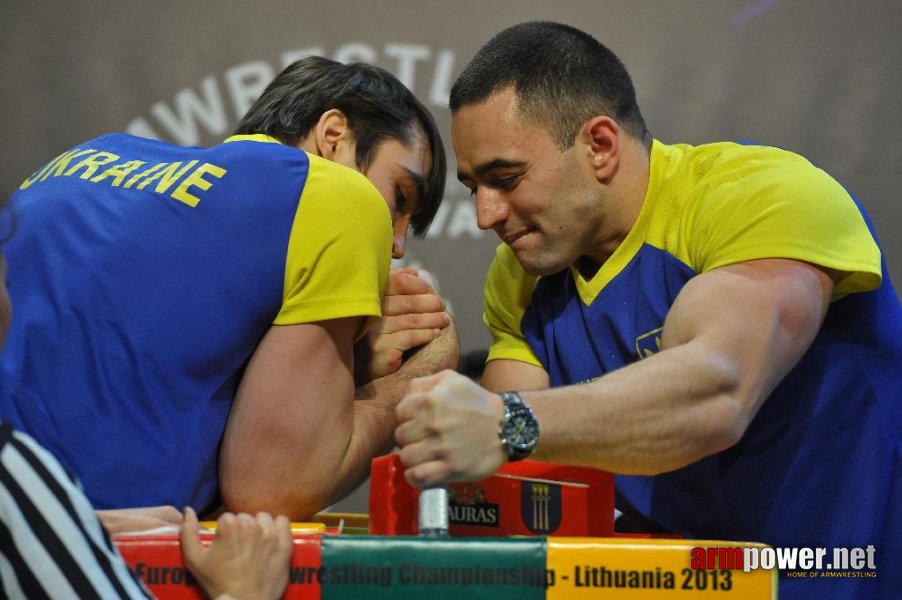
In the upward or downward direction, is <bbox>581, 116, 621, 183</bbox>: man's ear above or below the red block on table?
above

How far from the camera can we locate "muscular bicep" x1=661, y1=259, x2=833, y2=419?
134 cm

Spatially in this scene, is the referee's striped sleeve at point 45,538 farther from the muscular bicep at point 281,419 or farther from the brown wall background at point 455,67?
the brown wall background at point 455,67

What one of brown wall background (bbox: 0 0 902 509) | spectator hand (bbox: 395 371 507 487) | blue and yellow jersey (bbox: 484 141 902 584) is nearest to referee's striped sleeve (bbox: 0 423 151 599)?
spectator hand (bbox: 395 371 507 487)

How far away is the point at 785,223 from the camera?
150 cm

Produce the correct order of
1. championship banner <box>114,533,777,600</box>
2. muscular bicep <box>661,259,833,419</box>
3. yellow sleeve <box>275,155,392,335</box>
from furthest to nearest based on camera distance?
yellow sleeve <box>275,155,392,335</box> → muscular bicep <box>661,259,833,419</box> → championship banner <box>114,533,777,600</box>

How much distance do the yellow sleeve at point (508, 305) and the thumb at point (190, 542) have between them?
0.90 metres

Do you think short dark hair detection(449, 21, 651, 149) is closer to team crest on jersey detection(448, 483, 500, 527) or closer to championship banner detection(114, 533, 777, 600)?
team crest on jersey detection(448, 483, 500, 527)

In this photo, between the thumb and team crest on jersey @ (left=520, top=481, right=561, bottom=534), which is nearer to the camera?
the thumb

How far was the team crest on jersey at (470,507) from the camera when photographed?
1351 millimetres

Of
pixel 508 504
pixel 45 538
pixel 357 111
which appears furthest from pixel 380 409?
pixel 45 538

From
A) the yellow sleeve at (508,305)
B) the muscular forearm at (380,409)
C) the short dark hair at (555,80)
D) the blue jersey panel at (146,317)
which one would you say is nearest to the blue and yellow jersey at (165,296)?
the blue jersey panel at (146,317)

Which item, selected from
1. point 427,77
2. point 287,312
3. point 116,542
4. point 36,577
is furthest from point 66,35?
point 36,577

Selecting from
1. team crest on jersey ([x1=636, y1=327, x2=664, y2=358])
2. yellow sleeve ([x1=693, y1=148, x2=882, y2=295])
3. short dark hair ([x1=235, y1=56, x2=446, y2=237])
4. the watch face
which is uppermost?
short dark hair ([x1=235, y1=56, x2=446, y2=237])

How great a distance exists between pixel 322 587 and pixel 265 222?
0.52m
